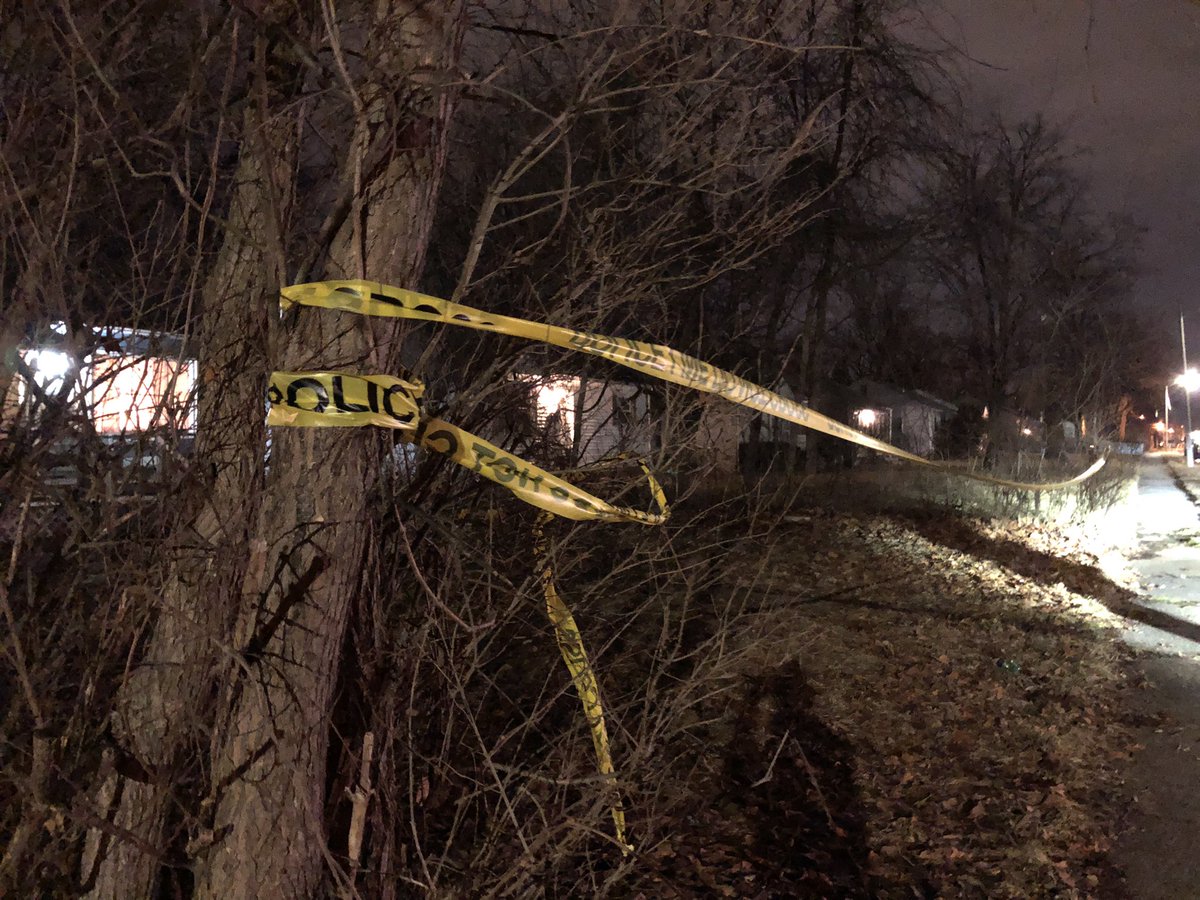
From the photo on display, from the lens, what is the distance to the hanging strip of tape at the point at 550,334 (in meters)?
2.59

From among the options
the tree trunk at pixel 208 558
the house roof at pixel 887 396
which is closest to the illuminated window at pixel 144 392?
the tree trunk at pixel 208 558

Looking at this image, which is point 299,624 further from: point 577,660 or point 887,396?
point 887,396

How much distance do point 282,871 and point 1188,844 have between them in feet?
15.8

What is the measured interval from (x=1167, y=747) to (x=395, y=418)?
6.27m

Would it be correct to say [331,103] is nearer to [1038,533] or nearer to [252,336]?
[252,336]

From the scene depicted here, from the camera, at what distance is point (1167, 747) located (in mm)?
6148

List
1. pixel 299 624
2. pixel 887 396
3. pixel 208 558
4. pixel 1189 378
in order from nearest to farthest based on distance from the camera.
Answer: pixel 299 624 < pixel 208 558 < pixel 887 396 < pixel 1189 378

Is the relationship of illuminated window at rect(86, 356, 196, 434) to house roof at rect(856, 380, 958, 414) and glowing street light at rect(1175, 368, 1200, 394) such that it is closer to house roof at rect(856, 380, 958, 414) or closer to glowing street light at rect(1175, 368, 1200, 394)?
house roof at rect(856, 380, 958, 414)

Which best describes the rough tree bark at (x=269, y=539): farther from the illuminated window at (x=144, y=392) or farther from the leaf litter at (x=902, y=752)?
the leaf litter at (x=902, y=752)

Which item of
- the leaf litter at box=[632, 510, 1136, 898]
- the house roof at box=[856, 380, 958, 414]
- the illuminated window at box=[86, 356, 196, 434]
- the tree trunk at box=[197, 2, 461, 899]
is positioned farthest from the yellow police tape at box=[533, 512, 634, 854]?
the house roof at box=[856, 380, 958, 414]

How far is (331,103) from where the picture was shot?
3.41m

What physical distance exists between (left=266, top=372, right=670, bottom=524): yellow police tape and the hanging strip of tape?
220 millimetres

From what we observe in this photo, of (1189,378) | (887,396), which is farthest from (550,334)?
(1189,378)

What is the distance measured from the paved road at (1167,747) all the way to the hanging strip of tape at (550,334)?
110 inches
